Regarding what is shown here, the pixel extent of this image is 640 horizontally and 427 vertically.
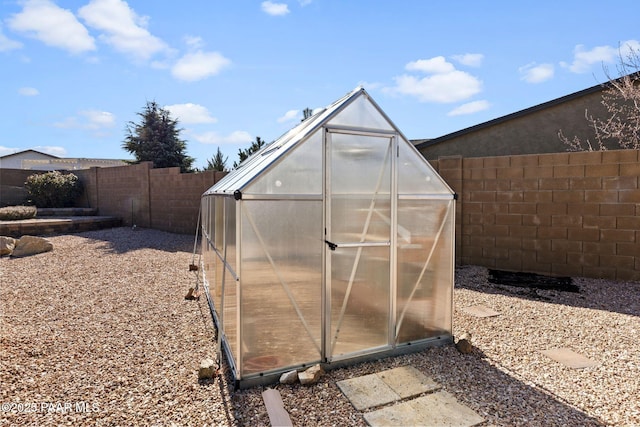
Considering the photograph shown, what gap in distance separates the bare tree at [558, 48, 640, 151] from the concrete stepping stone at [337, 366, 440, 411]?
7878mm

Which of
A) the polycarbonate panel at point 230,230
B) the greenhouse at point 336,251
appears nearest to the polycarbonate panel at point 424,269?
the greenhouse at point 336,251

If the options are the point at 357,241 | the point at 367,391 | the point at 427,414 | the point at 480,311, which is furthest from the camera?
the point at 480,311

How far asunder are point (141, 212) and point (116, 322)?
9.31 meters

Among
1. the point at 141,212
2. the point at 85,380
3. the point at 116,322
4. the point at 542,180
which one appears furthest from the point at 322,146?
the point at 141,212

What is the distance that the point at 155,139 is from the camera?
17641 mm

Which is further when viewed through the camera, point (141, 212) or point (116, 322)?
point (141, 212)

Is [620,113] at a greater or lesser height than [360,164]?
greater

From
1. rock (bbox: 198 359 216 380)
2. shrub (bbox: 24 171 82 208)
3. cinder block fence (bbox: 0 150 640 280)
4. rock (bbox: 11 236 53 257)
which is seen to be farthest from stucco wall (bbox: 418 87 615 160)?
shrub (bbox: 24 171 82 208)

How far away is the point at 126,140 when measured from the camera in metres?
18.1

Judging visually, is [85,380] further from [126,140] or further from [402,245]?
[126,140]

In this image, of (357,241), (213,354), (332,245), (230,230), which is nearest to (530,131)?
(357,241)

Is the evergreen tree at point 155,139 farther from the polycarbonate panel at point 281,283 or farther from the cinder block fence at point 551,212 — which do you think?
the polycarbonate panel at point 281,283

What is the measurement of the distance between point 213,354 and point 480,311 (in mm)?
3649

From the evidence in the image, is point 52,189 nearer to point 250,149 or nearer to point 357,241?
point 250,149
